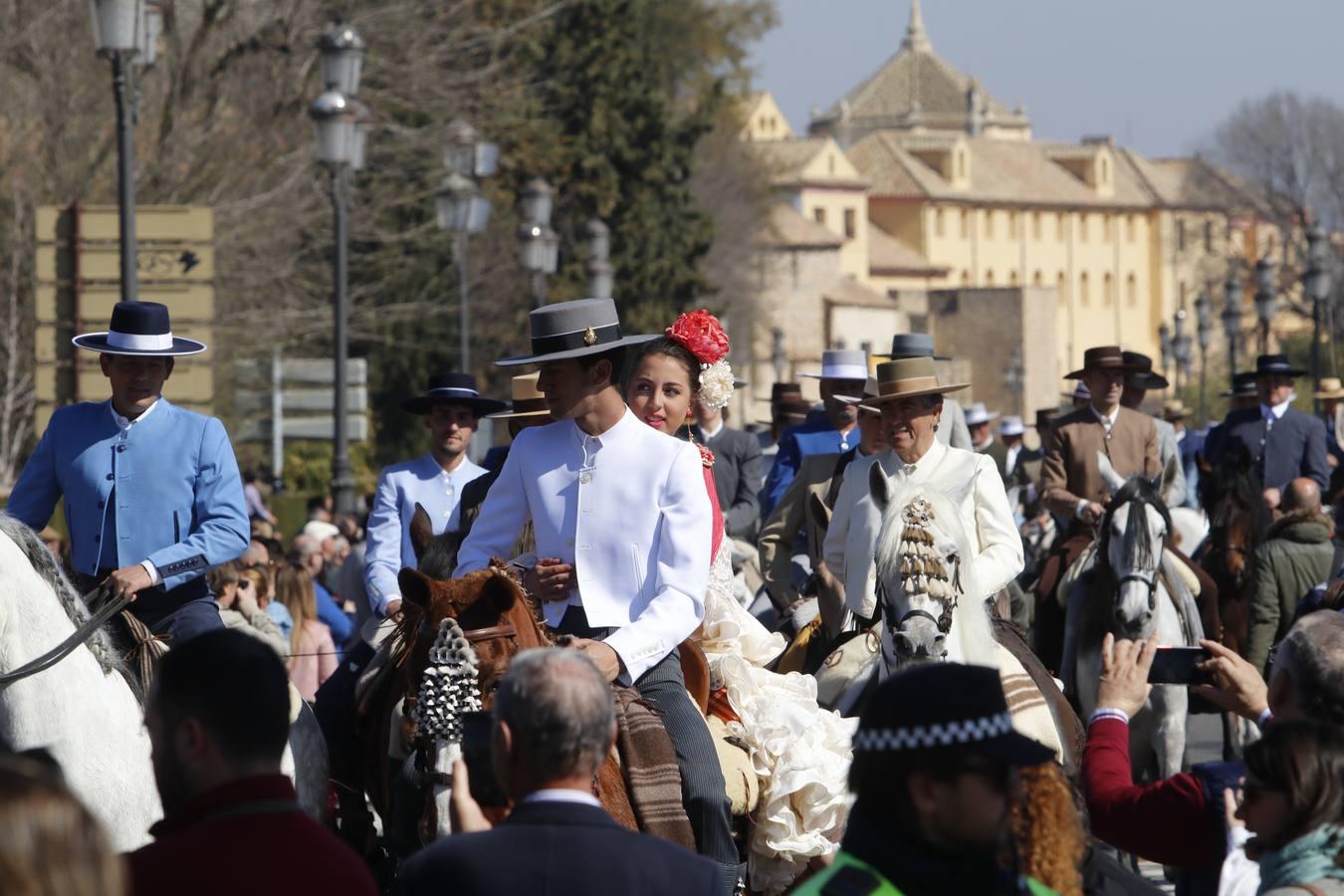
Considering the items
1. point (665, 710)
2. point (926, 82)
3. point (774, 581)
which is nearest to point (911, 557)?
point (665, 710)

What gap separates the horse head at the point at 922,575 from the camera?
720 cm

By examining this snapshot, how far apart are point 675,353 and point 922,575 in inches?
56.5

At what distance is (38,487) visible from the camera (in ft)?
26.1

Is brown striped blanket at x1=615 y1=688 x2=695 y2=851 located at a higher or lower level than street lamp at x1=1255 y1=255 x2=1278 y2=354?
lower

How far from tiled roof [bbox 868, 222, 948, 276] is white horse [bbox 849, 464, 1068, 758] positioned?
13414 cm

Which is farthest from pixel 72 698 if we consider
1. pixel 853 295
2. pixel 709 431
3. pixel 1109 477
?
pixel 853 295

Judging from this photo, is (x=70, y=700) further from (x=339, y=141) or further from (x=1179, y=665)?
(x=339, y=141)

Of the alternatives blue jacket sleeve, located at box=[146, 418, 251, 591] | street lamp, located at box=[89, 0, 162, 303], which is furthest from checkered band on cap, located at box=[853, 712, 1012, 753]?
street lamp, located at box=[89, 0, 162, 303]

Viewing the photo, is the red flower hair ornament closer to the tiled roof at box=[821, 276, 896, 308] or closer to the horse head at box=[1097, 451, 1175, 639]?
the horse head at box=[1097, 451, 1175, 639]

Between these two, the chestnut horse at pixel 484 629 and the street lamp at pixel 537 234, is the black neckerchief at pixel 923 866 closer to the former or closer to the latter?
the chestnut horse at pixel 484 629

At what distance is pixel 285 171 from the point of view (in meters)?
30.4

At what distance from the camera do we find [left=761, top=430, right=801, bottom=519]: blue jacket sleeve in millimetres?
13523

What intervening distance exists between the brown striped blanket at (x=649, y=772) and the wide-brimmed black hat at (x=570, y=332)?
101 cm

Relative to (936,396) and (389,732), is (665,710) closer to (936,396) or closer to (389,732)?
(389,732)
